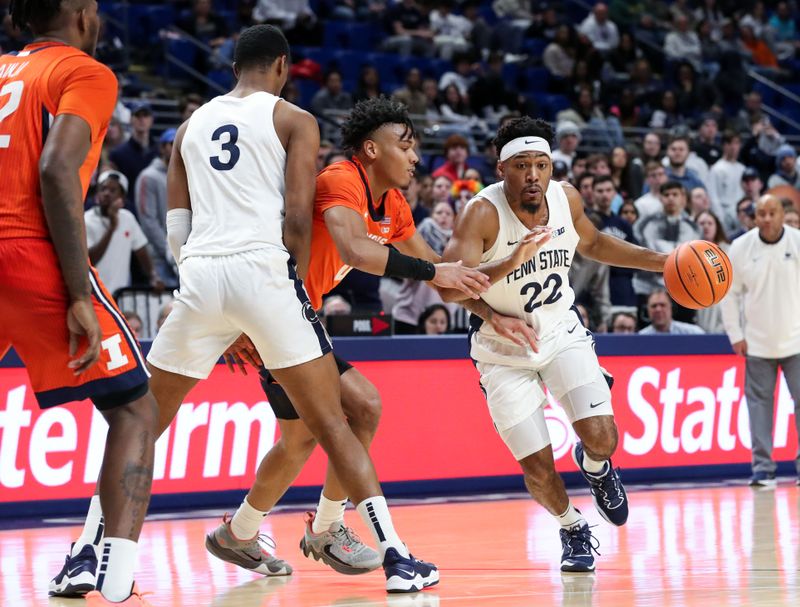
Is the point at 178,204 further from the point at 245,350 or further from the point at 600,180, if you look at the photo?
the point at 600,180

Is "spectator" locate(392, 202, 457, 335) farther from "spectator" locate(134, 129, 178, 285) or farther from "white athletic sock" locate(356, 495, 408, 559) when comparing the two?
"white athletic sock" locate(356, 495, 408, 559)

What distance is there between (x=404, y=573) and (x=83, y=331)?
5.56ft

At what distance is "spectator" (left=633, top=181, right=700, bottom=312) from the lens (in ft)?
41.7

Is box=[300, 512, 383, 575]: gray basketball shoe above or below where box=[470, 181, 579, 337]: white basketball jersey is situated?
below

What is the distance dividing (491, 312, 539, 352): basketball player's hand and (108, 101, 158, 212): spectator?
6.40 meters

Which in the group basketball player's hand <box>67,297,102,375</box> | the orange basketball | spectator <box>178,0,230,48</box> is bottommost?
the orange basketball

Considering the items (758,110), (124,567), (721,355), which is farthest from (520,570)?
(758,110)

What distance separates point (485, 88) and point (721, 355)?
7.11 m

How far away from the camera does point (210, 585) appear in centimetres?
567

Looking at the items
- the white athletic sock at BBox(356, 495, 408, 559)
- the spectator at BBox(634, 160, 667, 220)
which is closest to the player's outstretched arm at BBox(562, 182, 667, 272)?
the white athletic sock at BBox(356, 495, 408, 559)

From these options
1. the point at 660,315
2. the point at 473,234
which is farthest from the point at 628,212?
the point at 473,234

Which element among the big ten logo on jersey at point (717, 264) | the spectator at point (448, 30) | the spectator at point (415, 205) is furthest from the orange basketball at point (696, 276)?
the spectator at point (448, 30)

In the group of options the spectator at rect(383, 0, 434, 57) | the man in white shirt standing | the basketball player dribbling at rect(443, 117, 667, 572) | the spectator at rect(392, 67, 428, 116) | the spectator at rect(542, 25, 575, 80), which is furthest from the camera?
the spectator at rect(542, 25, 575, 80)

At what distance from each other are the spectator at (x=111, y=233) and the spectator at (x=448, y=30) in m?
8.48
